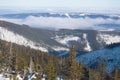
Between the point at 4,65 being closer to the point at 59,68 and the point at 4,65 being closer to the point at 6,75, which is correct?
the point at 6,75

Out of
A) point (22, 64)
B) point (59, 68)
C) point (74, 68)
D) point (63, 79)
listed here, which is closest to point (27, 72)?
point (22, 64)

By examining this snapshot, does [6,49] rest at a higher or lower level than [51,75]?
higher

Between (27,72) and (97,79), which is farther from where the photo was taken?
(27,72)

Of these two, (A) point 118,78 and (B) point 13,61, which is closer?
(A) point 118,78

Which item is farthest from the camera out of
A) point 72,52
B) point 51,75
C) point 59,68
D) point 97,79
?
point 59,68

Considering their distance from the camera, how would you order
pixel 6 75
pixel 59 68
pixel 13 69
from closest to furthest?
pixel 6 75, pixel 13 69, pixel 59 68

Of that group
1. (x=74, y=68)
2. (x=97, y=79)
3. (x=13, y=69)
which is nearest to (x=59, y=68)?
(x=13, y=69)

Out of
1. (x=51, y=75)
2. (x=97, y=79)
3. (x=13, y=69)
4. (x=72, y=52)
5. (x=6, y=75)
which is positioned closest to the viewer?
(x=72, y=52)

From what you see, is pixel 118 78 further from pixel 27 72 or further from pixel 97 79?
pixel 27 72

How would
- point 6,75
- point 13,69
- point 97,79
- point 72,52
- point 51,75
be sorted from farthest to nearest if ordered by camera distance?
point 13,69, point 6,75, point 97,79, point 51,75, point 72,52
